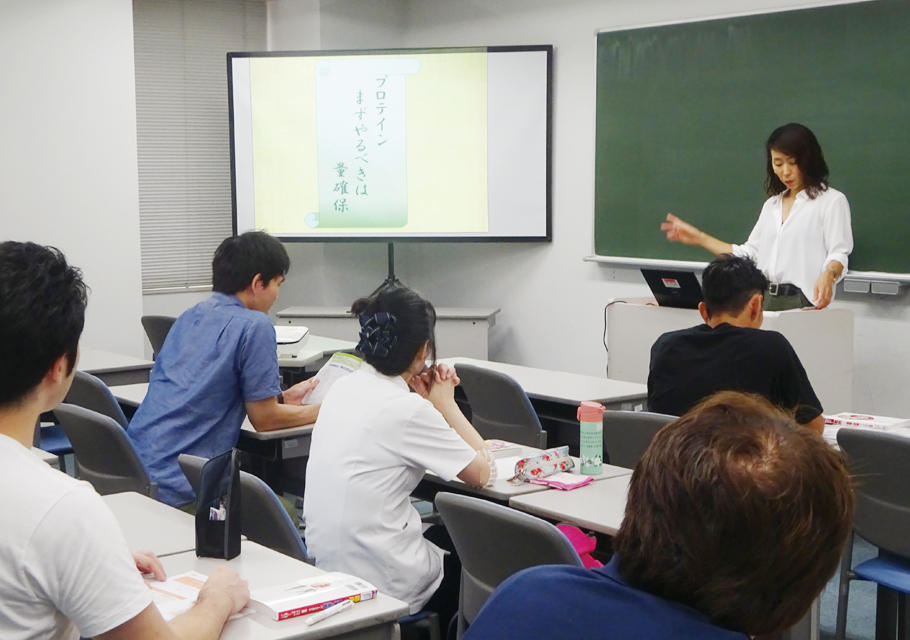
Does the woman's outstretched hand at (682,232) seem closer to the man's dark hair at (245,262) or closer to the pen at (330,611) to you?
the man's dark hair at (245,262)

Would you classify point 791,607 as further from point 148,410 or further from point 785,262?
point 785,262

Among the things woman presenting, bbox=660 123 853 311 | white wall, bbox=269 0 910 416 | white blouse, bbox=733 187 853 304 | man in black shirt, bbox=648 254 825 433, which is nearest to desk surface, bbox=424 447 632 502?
man in black shirt, bbox=648 254 825 433

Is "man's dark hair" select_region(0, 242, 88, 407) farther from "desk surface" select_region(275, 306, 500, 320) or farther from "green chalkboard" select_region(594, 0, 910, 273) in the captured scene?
"desk surface" select_region(275, 306, 500, 320)

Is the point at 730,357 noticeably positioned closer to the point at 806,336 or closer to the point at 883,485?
the point at 883,485

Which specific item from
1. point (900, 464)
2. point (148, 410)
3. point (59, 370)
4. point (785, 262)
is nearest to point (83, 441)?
point (148, 410)

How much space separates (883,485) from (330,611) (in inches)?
63.7

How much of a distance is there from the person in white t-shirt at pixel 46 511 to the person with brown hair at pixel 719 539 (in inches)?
23.8

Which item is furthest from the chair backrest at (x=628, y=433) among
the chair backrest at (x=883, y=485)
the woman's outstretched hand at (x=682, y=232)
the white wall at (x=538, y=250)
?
the white wall at (x=538, y=250)

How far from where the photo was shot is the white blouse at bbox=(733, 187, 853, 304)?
4668 mm

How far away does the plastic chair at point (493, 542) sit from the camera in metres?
1.92

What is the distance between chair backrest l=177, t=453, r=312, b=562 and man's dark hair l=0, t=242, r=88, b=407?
3.10 ft

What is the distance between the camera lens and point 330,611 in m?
1.77

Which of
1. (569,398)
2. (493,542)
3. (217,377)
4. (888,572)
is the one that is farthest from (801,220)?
(493,542)

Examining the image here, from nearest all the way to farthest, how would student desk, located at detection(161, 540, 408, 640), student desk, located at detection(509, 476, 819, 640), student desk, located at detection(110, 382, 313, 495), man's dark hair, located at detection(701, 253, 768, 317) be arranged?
student desk, located at detection(161, 540, 408, 640) < student desk, located at detection(509, 476, 819, 640) < man's dark hair, located at detection(701, 253, 768, 317) < student desk, located at detection(110, 382, 313, 495)
